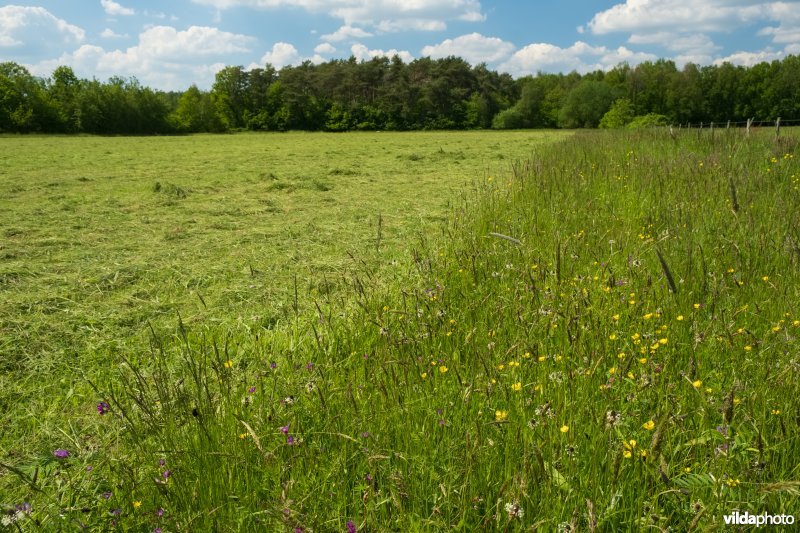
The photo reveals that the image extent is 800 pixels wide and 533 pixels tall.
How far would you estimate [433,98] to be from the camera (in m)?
62.8

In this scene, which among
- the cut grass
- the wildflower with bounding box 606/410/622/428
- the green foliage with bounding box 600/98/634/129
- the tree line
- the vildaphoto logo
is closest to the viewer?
the vildaphoto logo

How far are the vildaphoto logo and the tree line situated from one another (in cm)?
5840

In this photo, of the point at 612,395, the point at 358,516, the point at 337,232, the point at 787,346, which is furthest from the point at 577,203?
the point at 358,516

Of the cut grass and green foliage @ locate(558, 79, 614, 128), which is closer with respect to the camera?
the cut grass

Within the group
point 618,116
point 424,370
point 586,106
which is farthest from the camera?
point 586,106

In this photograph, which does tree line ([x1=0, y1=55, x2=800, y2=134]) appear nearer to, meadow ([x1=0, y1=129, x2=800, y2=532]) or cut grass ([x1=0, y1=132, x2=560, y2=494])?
cut grass ([x1=0, y1=132, x2=560, y2=494])

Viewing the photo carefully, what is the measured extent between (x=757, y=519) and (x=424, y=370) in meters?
1.30

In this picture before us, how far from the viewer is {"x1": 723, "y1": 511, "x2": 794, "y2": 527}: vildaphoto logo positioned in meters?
1.34

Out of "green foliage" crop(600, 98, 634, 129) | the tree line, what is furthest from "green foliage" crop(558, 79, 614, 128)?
"green foliage" crop(600, 98, 634, 129)

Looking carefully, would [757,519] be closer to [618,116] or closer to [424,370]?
[424,370]

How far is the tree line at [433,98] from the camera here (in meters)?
61.3

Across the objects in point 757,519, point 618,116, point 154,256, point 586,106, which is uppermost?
point 586,106

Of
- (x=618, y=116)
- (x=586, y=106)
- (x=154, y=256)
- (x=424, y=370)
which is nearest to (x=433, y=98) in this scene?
(x=586, y=106)

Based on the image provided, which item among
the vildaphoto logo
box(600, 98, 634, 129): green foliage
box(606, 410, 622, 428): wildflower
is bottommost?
the vildaphoto logo
